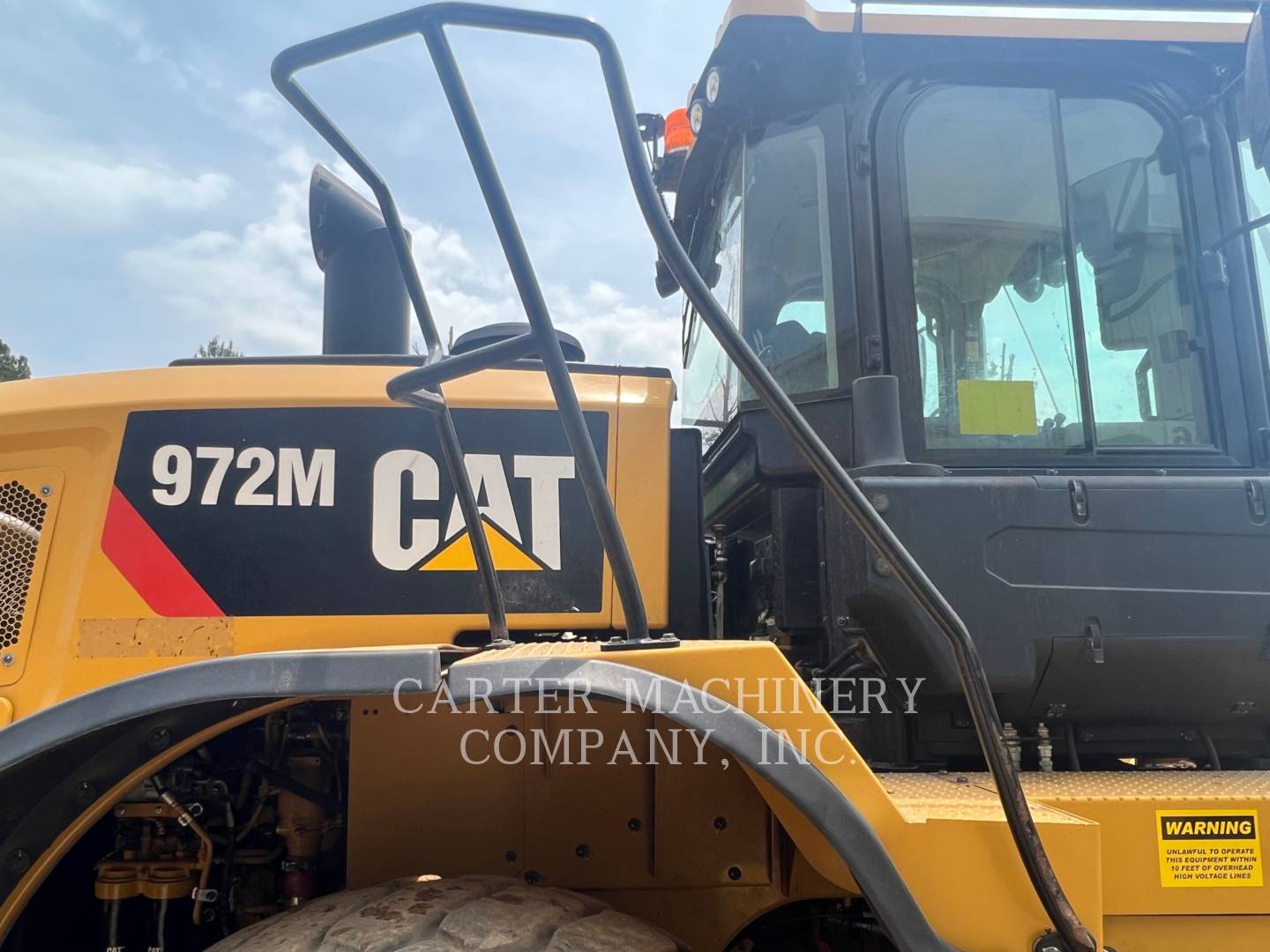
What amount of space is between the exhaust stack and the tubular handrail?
2.57 feet

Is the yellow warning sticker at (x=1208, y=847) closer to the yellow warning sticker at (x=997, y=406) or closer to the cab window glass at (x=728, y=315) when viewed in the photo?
the yellow warning sticker at (x=997, y=406)

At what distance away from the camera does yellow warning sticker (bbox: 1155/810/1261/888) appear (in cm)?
154

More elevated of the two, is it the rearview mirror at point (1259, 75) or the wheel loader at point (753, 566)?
the rearview mirror at point (1259, 75)

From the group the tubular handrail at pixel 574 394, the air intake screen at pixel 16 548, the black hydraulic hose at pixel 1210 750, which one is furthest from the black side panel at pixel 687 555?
the air intake screen at pixel 16 548

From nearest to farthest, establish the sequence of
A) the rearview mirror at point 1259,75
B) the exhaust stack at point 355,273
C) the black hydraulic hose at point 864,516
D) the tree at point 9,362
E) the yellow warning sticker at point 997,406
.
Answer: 1. the black hydraulic hose at point 864,516
2. the rearview mirror at point 1259,75
3. the yellow warning sticker at point 997,406
4. the exhaust stack at point 355,273
5. the tree at point 9,362

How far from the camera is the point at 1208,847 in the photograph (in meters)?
1.55


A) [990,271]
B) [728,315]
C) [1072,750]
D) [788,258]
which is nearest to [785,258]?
[788,258]

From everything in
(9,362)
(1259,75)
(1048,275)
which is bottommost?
(1048,275)

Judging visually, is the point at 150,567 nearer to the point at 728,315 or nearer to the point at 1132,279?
the point at 728,315

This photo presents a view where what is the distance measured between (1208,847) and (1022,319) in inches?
44.7

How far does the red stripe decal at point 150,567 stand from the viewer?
5.62 feet

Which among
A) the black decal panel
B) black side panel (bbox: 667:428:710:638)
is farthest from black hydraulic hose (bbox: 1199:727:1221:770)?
the black decal panel

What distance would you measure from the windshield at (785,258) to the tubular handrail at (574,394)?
0.71 metres

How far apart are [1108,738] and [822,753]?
3.16ft
